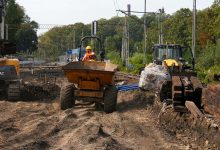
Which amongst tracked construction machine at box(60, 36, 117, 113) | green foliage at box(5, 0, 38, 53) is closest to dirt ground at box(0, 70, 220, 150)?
tracked construction machine at box(60, 36, 117, 113)

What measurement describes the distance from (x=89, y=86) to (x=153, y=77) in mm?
3135

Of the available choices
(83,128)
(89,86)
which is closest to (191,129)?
(83,128)

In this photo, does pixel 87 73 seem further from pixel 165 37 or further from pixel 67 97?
pixel 165 37

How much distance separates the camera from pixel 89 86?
15.5 metres

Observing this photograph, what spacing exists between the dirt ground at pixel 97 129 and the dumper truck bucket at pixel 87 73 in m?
0.92

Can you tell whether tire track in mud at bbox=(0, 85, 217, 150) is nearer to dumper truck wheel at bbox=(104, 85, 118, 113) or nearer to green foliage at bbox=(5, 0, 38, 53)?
dumper truck wheel at bbox=(104, 85, 118, 113)

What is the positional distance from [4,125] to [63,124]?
4.49 ft

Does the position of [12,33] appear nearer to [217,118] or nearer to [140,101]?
[140,101]

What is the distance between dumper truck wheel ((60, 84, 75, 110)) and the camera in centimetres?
1549

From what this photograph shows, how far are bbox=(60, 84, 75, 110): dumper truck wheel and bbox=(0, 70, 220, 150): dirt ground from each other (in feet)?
0.87

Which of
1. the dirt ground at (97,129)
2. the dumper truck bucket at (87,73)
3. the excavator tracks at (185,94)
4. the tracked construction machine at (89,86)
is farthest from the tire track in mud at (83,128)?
the dumper truck bucket at (87,73)

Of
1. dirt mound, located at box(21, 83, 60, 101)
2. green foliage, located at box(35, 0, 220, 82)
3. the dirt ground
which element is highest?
green foliage, located at box(35, 0, 220, 82)

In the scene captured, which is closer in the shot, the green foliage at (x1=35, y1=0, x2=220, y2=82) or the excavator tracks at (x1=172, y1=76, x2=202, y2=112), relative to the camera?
the excavator tracks at (x1=172, y1=76, x2=202, y2=112)

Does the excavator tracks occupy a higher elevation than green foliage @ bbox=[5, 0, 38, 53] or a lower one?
lower
